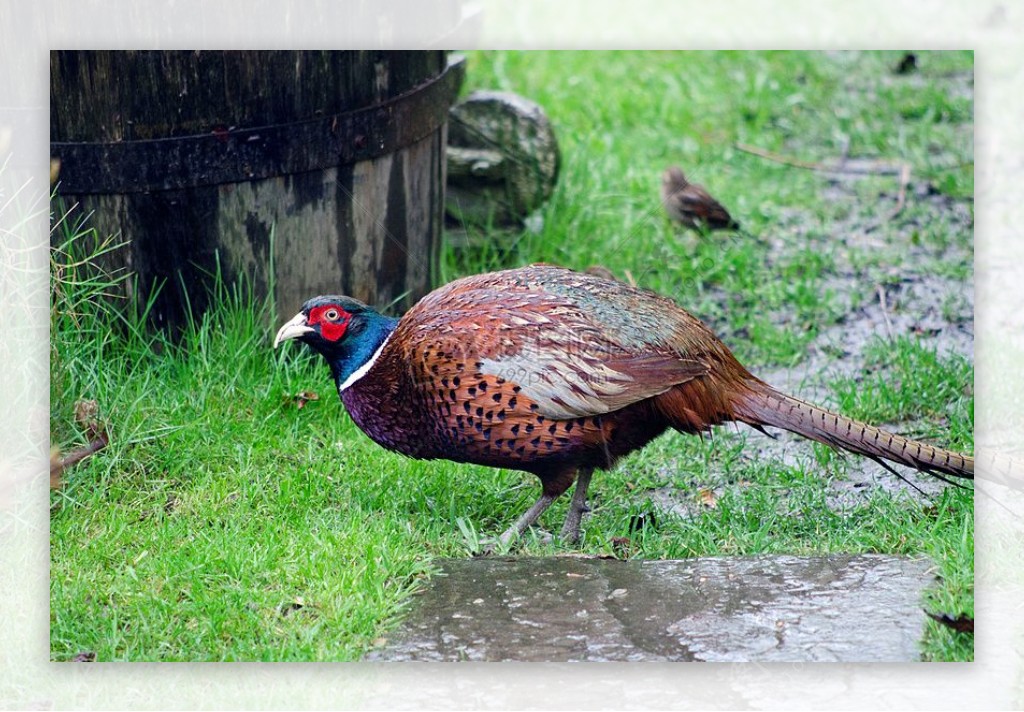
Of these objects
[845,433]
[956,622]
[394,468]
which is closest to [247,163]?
[394,468]

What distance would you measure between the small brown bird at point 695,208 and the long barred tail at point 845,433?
6.63ft

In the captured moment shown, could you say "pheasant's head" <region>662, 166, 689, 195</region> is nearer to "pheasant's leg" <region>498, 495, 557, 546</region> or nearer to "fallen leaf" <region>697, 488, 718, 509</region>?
"fallen leaf" <region>697, 488, 718, 509</region>

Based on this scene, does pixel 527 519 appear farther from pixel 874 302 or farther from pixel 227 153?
pixel 874 302

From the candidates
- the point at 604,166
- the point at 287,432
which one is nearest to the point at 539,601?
the point at 287,432

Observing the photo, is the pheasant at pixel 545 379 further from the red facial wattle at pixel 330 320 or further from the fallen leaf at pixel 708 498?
the fallen leaf at pixel 708 498

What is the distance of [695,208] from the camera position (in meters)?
5.24

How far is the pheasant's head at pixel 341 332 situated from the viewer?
10.8ft

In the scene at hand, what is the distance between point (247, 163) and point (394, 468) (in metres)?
0.91

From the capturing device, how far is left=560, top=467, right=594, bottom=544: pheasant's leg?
3.42 metres

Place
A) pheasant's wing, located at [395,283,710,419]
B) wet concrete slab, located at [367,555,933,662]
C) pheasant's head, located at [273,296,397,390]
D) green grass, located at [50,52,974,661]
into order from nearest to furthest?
wet concrete slab, located at [367,555,933,662], green grass, located at [50,52,974,661], pheasant's wing, located at [395,283,710,419], pheasant's head, located at [273,296,397,390]

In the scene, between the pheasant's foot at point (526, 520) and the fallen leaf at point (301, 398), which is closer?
the pheasant's foot at point (526, 520)

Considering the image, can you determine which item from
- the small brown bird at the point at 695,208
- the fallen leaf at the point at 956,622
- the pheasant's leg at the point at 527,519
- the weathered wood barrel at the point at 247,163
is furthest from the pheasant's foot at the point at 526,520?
the small brown bird at the point at 695,208

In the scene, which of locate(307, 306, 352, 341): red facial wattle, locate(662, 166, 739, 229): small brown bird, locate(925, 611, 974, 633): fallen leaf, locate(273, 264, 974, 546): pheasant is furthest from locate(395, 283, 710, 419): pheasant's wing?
locate(662, 166, 739, 229): small brown bird

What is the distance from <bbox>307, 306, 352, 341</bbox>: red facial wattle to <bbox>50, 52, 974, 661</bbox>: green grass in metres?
0.44
